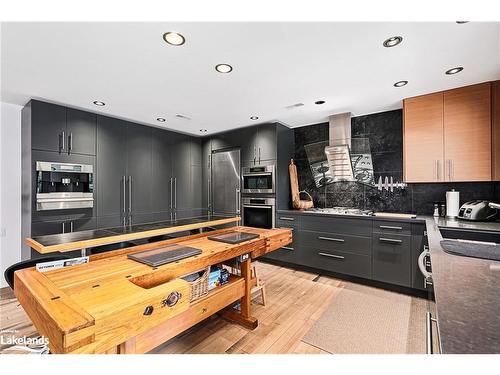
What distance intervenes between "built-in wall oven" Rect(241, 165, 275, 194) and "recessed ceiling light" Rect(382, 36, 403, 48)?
2.24 metres

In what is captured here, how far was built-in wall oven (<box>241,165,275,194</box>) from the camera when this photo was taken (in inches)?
147

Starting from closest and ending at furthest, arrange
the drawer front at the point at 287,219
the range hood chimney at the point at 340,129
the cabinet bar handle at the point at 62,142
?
the cabinet bar handle at the point at 62,142
the range hood chimney at the point at 340,129
the drawer front at the point at 287,219

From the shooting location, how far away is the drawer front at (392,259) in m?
2.64

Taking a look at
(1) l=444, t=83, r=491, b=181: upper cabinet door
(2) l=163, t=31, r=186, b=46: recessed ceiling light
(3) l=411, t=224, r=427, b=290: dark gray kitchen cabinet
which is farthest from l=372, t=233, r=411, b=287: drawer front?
(2) l=163, t=31, r=186, b=46: recessed ceiling light

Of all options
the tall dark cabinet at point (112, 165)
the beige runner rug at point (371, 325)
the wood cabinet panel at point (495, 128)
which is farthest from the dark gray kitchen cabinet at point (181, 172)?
the wood cabinet panel at point (495, 128)

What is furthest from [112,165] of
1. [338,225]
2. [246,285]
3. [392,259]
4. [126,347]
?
[392,259]

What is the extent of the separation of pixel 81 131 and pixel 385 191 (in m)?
4.34

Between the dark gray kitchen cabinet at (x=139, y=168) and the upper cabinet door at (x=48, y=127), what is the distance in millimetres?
829

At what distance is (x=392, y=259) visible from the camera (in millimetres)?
2732

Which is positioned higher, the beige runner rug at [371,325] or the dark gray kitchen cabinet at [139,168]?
the dark gray kitchen cabinet at [139,168]

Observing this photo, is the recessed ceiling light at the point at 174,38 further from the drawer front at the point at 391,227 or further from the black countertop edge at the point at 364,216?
the drawer front at the point at 391,227
